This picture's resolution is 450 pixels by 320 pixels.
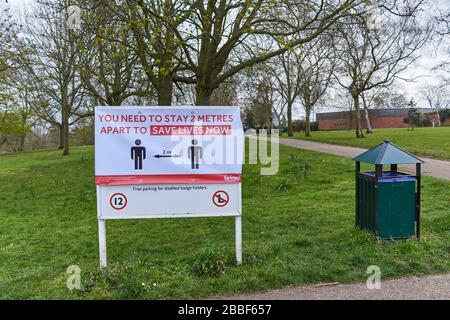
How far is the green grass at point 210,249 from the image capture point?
4.18 metres

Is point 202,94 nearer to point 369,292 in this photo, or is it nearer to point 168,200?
point 168,200

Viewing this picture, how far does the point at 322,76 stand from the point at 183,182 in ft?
114

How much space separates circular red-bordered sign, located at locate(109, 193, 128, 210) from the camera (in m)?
4.68

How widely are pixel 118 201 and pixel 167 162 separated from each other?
75cm

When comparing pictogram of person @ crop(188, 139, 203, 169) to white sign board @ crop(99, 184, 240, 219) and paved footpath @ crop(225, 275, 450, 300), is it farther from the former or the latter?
paved footpath @ crop(225, 275, 450, 300)

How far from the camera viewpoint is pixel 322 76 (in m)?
37.2

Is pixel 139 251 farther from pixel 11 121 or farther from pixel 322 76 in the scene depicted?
pixel 11 121

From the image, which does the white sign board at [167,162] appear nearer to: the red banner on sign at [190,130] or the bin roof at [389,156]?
the red banner on sign at [190,130]

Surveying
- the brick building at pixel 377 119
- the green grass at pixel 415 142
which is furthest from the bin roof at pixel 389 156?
the brick building at pixel 377 119

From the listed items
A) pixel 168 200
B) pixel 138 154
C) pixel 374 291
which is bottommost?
pixel 374 291

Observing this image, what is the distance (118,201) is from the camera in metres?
4.70

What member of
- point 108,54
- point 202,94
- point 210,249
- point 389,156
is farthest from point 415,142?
point 210,249

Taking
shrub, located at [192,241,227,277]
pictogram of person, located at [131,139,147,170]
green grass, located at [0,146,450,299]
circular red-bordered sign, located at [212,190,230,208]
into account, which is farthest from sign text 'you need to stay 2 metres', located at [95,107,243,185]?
green grass, located at [0,146,450,299]
